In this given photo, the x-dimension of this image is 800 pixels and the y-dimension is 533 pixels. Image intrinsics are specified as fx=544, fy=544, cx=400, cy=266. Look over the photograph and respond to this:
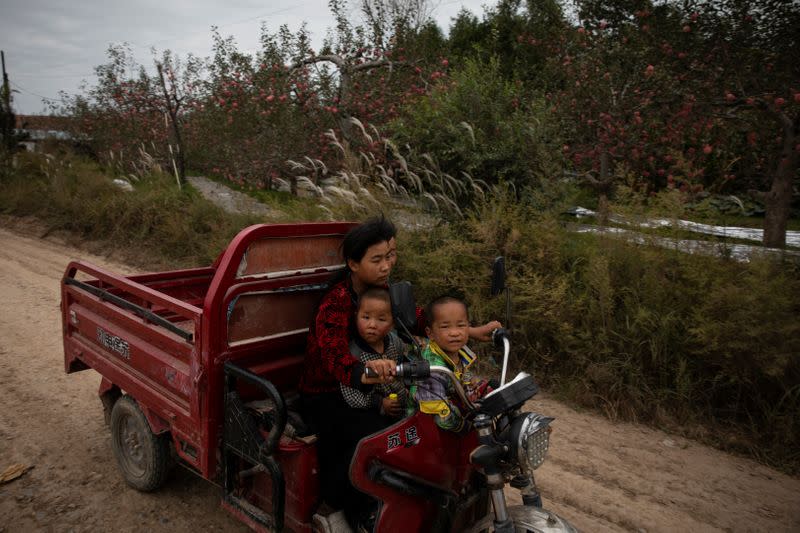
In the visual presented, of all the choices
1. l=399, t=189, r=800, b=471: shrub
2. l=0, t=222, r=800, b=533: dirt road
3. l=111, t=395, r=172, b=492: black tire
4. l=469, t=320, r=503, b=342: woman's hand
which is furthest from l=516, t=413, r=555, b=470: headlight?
l=399, t=189, r=800, b=471: shrub

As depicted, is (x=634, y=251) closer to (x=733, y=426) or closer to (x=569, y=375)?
(x=569, y=375)

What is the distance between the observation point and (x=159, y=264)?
8.82 metres

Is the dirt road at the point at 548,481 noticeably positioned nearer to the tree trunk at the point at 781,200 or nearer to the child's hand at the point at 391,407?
the child's hand at the point at 391,407

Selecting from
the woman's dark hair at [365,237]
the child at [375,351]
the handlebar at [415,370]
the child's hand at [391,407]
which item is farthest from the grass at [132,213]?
the handlebar at [415,370]

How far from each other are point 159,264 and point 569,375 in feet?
22.2

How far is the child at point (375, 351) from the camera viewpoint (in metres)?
2.57

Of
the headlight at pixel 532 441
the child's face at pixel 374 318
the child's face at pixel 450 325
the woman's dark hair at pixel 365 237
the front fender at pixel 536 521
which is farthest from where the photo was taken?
the woman's dark hair at pixel 365 237

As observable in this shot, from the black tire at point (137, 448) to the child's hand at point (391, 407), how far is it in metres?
1.51

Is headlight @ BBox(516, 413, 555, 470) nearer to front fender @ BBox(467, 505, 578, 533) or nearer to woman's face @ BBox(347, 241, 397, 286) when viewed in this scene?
front fender @ BBox(467, 505, 578, 533)

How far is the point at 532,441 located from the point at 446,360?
21.8 inches

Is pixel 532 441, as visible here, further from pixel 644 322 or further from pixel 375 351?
pixel 644 322

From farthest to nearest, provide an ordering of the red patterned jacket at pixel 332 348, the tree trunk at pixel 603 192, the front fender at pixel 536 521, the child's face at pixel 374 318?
the tree trunk at pixel 603 192, the child's face at pixel 374 318, the red patterned jacket at pixel 332 348, the front fender at pixel 536 521

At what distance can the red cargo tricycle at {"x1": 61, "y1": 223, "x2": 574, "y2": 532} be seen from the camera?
2107 mm

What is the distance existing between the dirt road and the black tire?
0.10m
